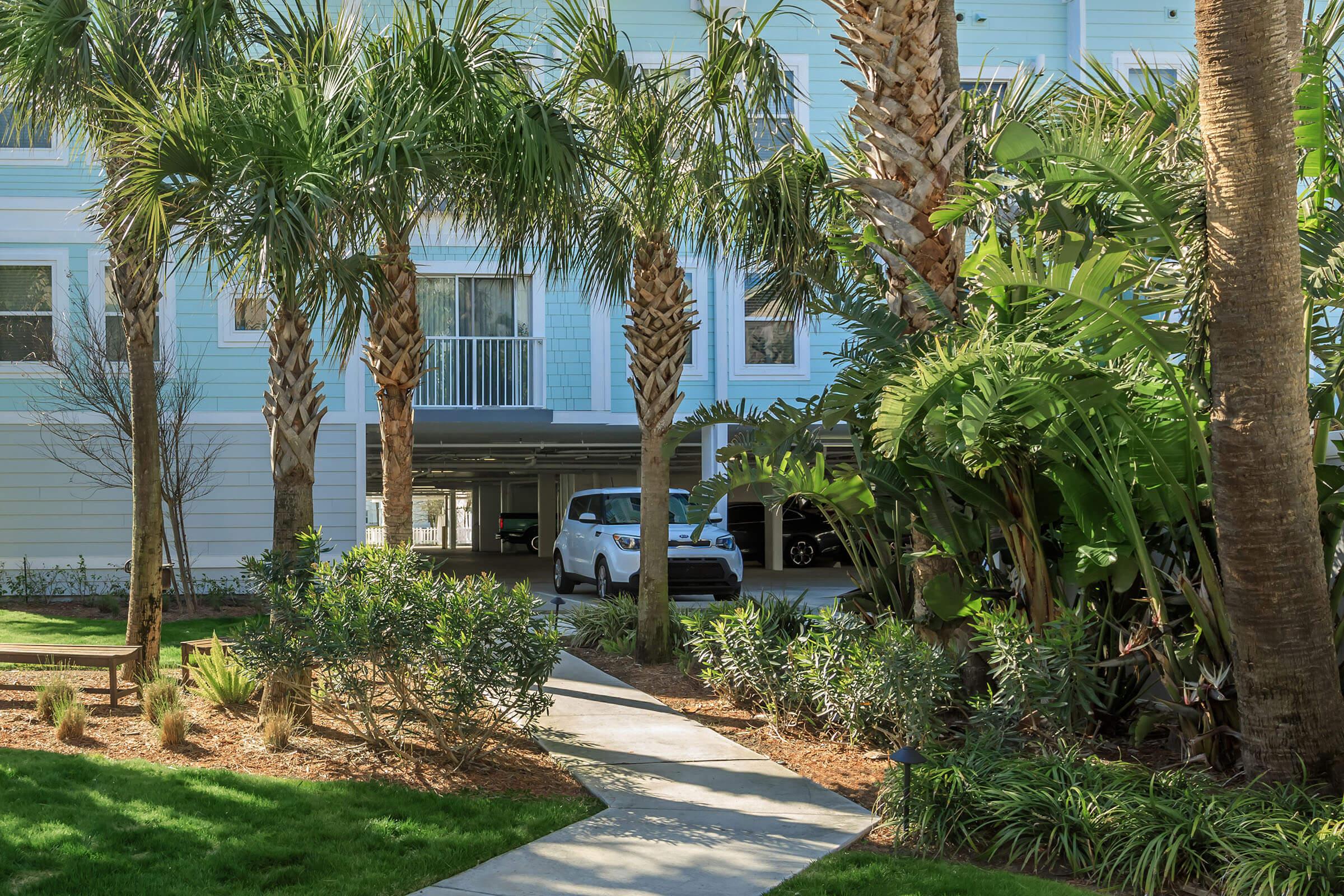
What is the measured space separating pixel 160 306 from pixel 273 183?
12249mm

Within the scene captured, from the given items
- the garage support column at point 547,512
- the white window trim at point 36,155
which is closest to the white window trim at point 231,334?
the white window trim at point 36,155

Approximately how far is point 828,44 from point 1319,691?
15609mm

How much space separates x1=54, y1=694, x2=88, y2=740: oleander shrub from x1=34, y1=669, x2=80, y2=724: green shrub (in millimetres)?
288

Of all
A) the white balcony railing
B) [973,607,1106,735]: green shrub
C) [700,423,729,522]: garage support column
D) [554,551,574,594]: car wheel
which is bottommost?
[554,551,574,594]: car wheel

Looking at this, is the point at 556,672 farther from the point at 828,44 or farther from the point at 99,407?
the point at 828,44

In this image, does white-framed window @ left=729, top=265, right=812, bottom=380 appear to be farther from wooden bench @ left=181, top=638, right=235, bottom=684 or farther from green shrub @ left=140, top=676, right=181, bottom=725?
green shrub @ left=140, top=676, right=181, bottom=725

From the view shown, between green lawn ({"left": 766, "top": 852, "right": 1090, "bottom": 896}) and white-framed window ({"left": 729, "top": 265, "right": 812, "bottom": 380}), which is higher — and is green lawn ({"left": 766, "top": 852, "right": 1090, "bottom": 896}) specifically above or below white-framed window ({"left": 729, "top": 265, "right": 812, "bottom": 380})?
below

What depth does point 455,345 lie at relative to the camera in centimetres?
1792

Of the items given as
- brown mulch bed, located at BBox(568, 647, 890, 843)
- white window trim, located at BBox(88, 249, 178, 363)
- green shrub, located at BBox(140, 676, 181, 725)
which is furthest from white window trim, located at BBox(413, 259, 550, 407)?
green shrub, located at BBox(140, 676, 181, 725)

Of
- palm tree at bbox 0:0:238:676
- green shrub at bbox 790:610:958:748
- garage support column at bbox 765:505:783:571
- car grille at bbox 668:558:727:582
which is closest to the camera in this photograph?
green shrub at bbox 790:610:958:748

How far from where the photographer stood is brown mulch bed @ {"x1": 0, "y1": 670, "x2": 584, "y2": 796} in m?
6.39

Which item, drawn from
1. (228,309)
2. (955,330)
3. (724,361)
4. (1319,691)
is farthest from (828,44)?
(1319,691)

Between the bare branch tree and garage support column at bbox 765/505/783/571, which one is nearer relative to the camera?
the bare branch tree

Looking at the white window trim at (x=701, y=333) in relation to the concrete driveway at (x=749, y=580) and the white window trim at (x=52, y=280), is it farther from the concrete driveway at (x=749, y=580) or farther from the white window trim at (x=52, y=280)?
the white window trim at (x=52, y=280)
